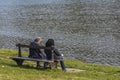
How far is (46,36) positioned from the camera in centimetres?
4806

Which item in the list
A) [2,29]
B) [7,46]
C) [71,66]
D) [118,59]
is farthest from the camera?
[2,29]

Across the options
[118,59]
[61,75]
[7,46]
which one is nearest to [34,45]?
[61,75]

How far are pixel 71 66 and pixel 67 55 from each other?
12594 millimetres

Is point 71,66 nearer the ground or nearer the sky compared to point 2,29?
nearer the sky

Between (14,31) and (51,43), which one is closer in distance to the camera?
(51,43)

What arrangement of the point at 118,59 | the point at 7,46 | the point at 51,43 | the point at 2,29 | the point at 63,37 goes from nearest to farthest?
the point at 51,43
the point at 118,59
the point at 7,46
the point at 63,37
the point at 2,29

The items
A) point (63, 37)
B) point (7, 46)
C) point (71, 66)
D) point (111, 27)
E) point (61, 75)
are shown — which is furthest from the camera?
point (111, 27)

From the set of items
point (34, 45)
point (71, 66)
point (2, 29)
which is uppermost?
point (34, 45)

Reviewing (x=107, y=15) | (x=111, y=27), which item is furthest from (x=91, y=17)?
(x=111, y=27)

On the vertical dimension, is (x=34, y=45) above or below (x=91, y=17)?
above

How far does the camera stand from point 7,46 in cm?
4091

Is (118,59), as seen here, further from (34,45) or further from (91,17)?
(91,17)

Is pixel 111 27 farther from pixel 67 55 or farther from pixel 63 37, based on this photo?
pixel 67 55

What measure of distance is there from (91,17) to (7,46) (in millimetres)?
27442
